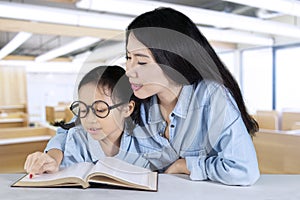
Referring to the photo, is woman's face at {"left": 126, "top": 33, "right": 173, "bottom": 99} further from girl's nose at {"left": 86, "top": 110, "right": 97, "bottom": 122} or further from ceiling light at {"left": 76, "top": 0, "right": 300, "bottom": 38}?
ceiling light at {"left": 76, "top": 0, "right": 300, "bottom": 38}

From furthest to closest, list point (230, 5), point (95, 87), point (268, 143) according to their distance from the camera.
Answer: point (230, 5)
point (268, 143)
point (95, 87)

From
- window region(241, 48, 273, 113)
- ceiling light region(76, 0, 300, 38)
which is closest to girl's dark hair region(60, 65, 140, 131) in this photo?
ceiling light region(76, 0, 300, 38)

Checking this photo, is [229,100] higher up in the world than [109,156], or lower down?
higher up

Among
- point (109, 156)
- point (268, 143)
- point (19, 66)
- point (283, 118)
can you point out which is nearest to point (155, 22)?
point (109, 156)

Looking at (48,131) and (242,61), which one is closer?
(48,131)

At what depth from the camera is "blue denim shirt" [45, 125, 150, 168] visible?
0.95m

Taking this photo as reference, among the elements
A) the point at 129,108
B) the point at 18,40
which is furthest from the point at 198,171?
the point at 18,40

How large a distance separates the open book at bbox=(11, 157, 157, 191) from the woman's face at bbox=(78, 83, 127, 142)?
6.3 inches

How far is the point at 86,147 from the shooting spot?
0.98m

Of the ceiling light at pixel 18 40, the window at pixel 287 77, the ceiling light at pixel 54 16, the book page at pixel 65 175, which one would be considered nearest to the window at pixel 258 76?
the window at pixel 287 77

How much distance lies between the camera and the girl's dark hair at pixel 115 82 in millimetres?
928

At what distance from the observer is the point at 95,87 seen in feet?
3.01

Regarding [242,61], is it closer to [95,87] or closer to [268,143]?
[268,143]

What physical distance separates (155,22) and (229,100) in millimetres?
308
